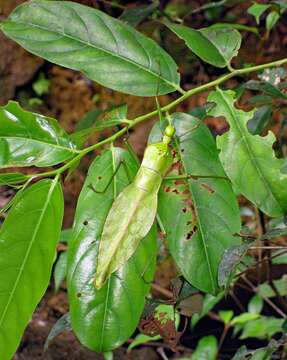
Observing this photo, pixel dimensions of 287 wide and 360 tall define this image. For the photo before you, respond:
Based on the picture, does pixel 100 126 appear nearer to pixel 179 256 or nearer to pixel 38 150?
pixel 38 150

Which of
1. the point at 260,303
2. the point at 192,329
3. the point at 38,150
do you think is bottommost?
the point at 192,329

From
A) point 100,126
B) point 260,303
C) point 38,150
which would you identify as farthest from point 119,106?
point 260,303

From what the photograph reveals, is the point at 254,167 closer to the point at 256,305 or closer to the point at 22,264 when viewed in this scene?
the point at 22,264

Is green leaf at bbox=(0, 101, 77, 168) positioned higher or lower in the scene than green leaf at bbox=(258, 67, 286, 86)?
higher

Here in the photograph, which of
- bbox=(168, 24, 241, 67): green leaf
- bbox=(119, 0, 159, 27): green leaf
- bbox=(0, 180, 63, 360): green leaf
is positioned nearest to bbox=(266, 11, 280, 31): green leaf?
bbox=(119, 0, 159, 27): green leaf

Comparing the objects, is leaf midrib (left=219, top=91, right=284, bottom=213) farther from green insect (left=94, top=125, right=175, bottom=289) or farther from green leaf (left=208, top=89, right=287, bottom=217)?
green insect (left=94, top=125, right=175, bottom=289)

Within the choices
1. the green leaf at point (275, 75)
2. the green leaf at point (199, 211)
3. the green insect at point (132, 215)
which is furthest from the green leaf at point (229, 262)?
the green leaf at point (275, 75)

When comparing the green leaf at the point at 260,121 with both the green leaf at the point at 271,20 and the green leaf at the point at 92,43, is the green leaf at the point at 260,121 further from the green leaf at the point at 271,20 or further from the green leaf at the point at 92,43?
the green leaf at the point at 271,20
